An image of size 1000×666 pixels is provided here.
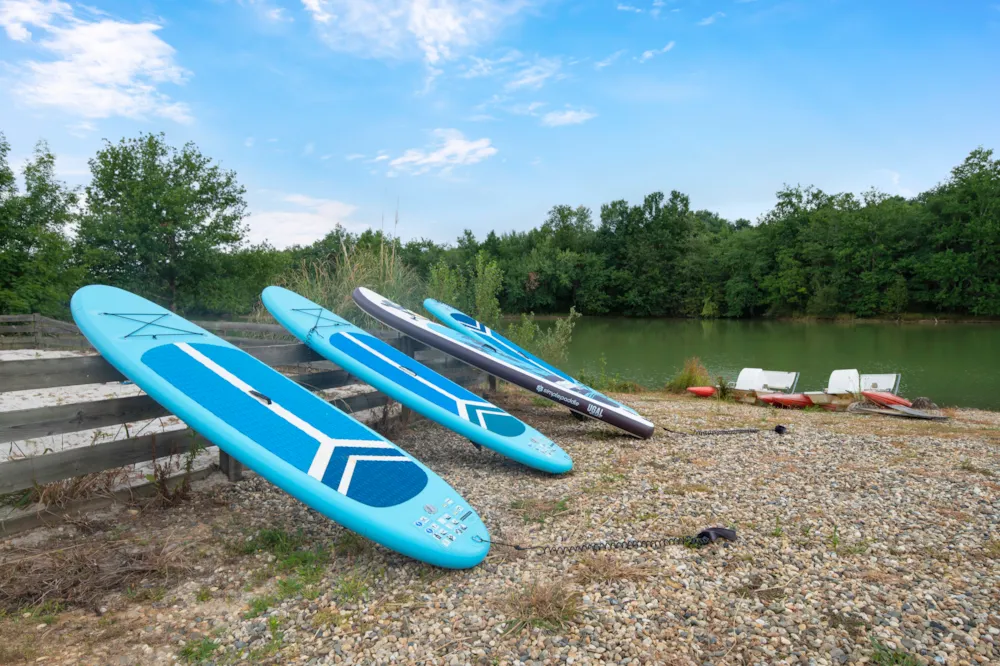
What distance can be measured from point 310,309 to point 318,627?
4.22 meters

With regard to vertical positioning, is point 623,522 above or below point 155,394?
below

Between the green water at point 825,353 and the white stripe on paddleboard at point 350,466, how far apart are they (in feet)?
42.1

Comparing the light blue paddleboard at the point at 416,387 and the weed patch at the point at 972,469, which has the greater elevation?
the light blue paddleboard at the point at 416,387

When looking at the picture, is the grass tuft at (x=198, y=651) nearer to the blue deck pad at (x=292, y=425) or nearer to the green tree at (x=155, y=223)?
the blue deck pad at (x=292, y=425)

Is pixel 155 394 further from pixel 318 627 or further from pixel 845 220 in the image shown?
pixel 845 220

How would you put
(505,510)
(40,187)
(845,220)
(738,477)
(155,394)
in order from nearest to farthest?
(155,394) → (505,510) → (738,477) → (40,187) → (845,220)

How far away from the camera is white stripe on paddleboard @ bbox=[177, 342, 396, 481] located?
3.63 m

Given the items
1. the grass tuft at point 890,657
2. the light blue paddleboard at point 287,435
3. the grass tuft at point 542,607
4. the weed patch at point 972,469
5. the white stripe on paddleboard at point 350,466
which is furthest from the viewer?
the weed patch at point 972,469

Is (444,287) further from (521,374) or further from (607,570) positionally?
Result: (607,570)

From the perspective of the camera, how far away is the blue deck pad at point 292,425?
361 centimetres

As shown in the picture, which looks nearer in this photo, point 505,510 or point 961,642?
point 961,642

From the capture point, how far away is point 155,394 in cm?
381

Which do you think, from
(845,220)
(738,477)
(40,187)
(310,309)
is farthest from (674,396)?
(845,220)

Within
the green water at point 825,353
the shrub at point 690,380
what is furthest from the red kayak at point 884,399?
the green water at point 825,353
